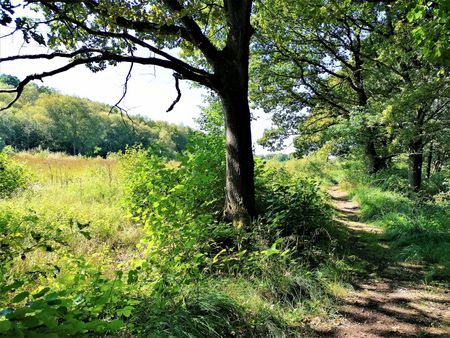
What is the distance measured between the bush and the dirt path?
7863 mm

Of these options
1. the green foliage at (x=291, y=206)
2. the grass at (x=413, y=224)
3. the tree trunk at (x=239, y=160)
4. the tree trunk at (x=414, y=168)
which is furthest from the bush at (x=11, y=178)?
the tree trunk at (x=414, y=168)

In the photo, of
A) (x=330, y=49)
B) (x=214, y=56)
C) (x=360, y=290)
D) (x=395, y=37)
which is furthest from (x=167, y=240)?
(x=330, y=49)

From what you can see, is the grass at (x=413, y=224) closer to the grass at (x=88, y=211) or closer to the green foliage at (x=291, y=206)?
the green foliage at (x=291, y=206)

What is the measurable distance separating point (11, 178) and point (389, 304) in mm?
8893

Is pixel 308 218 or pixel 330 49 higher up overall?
pixel 330 49

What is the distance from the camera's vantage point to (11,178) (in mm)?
8633

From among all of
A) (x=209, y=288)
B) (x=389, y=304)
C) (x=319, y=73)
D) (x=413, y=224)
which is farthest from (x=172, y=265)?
(x=319, y=73)

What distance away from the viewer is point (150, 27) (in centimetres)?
489

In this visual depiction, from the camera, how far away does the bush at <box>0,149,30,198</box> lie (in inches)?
327

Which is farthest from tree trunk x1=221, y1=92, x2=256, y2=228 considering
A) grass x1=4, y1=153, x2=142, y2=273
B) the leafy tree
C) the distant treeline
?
the distant treeline

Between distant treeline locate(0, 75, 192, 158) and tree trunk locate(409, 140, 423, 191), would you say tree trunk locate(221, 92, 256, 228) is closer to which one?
tree trunk locate(409, 140, 423, 191)

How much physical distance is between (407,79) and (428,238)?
5.44 m

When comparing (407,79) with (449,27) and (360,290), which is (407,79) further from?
(360,290)

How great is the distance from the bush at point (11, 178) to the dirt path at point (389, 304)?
7863 millimetres
